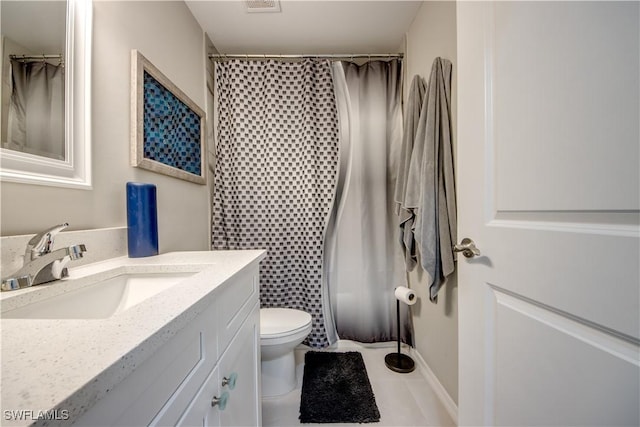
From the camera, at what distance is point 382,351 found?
1790 mm

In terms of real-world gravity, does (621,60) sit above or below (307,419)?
above

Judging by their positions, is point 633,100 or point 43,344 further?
point 633,100

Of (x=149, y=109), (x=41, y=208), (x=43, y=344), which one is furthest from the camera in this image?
(x=149, y=109)

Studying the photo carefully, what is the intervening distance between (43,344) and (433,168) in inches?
52.1

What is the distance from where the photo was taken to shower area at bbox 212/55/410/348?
5.92 feet

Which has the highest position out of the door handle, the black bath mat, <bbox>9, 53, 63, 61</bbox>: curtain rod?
<bbox>9, 53, 63, 61</bbox>: curtain rod

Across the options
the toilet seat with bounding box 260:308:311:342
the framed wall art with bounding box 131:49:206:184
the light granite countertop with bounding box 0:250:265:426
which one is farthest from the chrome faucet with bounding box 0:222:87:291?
the toilet seat with bounding box 260:308:311:342

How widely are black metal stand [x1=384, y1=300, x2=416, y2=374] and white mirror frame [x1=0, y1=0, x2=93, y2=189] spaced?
1753 mm

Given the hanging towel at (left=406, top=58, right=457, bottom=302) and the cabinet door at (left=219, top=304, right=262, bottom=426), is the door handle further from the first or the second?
the cabinet door at (left=219, top=304, right=262, bottom=426)

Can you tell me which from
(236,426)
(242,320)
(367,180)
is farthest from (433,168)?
(236,426)

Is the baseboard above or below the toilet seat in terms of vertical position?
below

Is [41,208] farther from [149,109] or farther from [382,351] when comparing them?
[382,351]

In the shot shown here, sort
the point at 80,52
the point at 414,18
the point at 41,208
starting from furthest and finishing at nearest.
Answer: the point at 414,18, the point at 80,52, the point at 41,208

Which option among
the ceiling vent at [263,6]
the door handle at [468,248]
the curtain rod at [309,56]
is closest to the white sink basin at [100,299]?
the door handle at [468,248]
